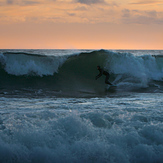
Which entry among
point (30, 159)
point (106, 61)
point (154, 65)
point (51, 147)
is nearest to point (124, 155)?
point (51, 147)

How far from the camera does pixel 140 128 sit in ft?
15.9

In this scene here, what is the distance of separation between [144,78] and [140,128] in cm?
1028

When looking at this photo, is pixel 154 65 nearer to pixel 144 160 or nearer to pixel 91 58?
pixel 91 58

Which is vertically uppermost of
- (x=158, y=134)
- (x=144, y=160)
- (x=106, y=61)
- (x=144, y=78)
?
(x=106, y=61)

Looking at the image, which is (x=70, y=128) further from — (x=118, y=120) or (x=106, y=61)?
(x=106, y=61)

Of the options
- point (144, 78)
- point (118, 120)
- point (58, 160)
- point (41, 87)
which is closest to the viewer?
point (58, 160)

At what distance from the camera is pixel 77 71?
50.0 feet

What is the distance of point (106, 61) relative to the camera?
16219mm

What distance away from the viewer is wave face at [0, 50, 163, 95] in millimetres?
12938

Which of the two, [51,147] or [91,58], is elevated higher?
[91,58]

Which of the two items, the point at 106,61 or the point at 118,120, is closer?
the point at 118,120

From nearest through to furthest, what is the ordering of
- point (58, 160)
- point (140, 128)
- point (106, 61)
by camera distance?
point (58, 160)
point (140, 128)
point (106, 61)

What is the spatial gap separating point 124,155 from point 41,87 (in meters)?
8.69

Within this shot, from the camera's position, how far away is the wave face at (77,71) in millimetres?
12938
